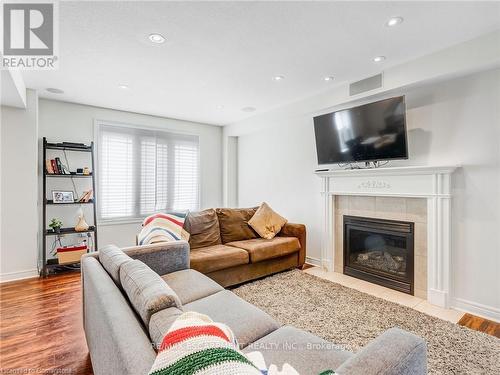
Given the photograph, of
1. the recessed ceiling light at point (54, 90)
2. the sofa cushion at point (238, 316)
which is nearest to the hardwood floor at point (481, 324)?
the sofa cushion at point (238, 316)

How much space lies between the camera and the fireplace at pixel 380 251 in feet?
9.53

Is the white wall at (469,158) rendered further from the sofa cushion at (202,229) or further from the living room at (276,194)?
the sofa cushion at (202,229)

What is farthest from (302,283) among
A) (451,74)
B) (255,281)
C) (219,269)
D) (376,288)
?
(451,74)

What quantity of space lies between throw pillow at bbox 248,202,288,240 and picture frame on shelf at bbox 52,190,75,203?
8.98ft

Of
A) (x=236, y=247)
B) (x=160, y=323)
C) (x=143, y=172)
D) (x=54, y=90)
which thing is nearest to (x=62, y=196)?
(x=143, y=172)

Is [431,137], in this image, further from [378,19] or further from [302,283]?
[302,283]

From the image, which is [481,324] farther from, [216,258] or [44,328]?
[44,328]

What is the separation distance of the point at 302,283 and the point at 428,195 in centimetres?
170

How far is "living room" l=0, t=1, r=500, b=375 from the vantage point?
4.58 ft

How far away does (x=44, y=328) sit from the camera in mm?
2207

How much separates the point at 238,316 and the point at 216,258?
4.47 ft

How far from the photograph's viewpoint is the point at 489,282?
2381 mm

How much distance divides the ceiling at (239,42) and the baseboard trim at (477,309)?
8.09 ft

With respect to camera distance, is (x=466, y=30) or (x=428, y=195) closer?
(x=466, y=30)
